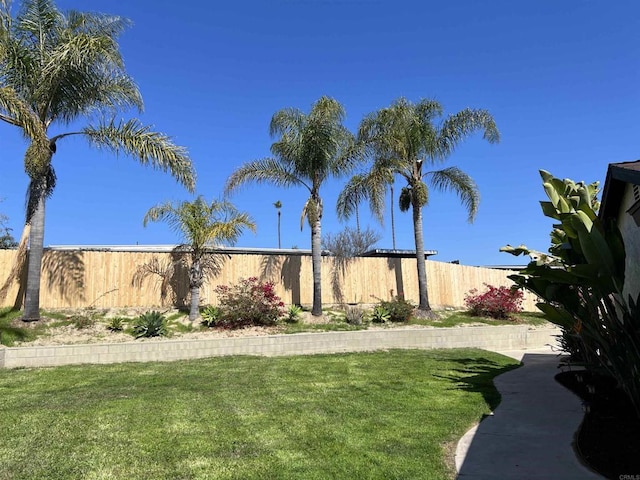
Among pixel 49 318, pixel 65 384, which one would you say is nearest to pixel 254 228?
pixel 49 318

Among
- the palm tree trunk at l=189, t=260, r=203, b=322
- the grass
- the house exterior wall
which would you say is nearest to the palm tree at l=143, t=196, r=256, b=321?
the palm tree trunk at l=189, t=260, r=203, b=322

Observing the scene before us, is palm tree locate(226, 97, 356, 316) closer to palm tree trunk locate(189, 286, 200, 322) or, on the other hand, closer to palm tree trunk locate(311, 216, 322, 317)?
palm tree trunk locate(311, 216, 322, 317)

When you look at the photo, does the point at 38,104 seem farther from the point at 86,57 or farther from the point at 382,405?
the point at 382,405

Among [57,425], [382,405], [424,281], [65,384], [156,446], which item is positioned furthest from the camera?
[424,281]

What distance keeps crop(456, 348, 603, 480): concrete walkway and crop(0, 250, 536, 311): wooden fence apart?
10462 millimetres

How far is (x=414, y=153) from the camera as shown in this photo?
56.8 feet

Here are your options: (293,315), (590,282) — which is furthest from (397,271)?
(590,282)

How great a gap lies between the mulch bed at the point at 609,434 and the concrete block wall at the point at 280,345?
20.7ft

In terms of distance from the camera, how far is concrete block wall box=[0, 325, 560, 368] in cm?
1003

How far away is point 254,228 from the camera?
14812mm

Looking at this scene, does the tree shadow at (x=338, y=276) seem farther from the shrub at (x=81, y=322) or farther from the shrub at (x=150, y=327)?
the shrub at (x=81, y=322)

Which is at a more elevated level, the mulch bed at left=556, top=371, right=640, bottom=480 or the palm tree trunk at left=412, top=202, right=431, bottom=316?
the palm tree trunk at left=412, top=202, right=431, bottom=316

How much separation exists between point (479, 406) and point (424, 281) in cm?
1107

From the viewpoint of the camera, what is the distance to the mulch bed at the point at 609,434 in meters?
4.14
